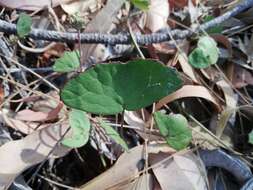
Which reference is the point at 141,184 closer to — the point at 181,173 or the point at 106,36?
the point at 181,173

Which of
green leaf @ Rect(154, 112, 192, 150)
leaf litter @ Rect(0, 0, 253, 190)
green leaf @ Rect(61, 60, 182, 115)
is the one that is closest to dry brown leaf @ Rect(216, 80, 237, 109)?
leaf litter @ Rect(0, 0, 253, 190)

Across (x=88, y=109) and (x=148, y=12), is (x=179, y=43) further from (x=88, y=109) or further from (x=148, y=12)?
(x=88, y=109)

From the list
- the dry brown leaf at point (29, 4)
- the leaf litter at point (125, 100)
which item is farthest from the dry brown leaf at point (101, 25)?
the dry brown leaf at point (29, 4)

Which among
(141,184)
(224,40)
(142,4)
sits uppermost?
(142,4)

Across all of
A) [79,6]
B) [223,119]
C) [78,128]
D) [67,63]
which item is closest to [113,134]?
[78,128]

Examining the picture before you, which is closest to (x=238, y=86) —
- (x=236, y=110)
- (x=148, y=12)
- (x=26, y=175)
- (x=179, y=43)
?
(x=236, y=110)

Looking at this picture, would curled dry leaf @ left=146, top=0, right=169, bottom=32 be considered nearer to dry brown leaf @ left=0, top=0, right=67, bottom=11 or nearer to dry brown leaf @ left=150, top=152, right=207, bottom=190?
dry brown leaf @ left=0, top=0, right=67, bottom=11
